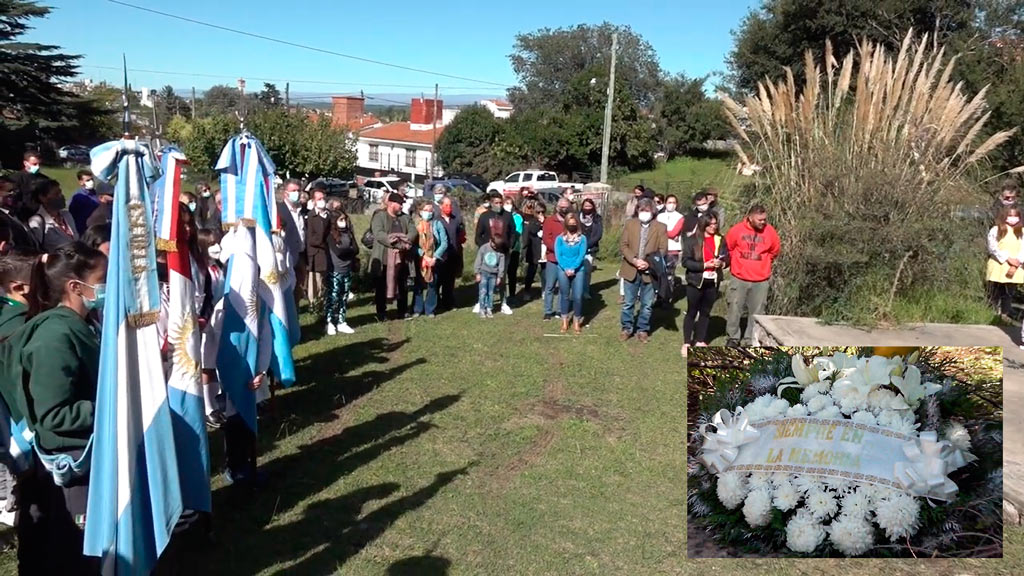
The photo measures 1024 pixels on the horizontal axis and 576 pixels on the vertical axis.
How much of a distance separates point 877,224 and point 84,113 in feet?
140

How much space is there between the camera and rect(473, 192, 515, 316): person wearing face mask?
36.6 ft

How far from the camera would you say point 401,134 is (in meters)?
65.8

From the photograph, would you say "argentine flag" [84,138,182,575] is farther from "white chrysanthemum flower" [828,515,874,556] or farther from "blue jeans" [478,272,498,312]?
"blue jeans" [478,272,498,312]

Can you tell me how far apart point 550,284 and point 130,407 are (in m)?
7.99

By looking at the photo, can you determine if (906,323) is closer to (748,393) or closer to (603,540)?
(603,540)

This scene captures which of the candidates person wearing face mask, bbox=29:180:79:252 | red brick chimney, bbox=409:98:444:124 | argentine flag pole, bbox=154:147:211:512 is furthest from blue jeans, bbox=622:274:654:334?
red brick chimney, bbox=409:98:444:124

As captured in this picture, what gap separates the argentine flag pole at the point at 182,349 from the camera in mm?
3611

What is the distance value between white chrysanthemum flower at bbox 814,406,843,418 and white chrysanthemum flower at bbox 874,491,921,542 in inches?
11.0

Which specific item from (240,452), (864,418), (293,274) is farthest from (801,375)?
(293,274)

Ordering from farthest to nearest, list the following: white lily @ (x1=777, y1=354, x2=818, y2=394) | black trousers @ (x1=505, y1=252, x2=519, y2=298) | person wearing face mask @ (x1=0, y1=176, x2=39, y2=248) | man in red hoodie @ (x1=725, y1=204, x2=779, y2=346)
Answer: black trousers @ (x1=505, y1=252, x2=519, y2=298)
man in red hoodie @ (x1=725, y1=204, x2=779, y2=346)
person wearing face mask @ (x1=0, y1=176, x2=39, y2=248)
white lily @ (x1=777, y1=354, x2=818, y2=394)

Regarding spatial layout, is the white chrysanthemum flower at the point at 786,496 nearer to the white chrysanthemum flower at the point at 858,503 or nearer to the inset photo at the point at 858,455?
the inset photo at the point at 858,455

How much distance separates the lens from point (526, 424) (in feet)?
22.0

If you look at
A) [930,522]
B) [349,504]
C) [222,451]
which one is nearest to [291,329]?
[222,451]

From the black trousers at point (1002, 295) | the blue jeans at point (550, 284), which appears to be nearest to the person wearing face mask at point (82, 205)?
the blue jeans at point (550, 284)
